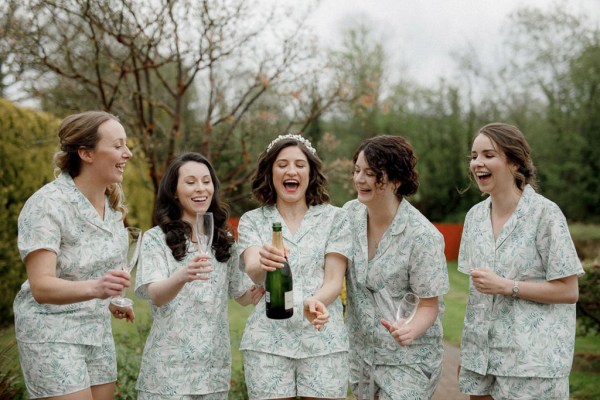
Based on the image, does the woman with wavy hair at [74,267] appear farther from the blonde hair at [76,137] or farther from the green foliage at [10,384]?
the green foliage at [10,384]

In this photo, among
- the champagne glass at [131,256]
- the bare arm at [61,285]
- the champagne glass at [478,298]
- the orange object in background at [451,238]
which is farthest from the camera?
the orange object in background at [451,238]

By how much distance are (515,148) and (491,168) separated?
18cm

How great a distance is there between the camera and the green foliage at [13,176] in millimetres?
8945

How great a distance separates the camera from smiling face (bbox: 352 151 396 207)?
3.85m

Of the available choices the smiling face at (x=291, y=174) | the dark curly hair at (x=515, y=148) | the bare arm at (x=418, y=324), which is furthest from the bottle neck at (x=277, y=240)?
the dark curly hair at (x=515, y=148)

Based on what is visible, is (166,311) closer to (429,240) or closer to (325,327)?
(325,327)

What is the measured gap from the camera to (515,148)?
376 cm

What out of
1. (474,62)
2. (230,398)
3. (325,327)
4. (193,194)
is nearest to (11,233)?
(230,398)

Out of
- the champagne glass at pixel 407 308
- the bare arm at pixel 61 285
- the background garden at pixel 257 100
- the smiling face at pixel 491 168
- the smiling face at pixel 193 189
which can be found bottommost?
the champagne glass at pixel 407 308

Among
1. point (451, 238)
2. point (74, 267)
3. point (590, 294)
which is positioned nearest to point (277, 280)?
point (74, 267)

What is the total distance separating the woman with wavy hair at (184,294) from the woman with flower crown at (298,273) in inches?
6.7

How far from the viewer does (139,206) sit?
53.6ft

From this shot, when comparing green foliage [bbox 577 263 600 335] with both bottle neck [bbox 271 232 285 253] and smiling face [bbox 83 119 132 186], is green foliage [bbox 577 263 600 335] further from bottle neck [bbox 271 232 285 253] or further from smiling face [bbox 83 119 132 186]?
smiling face [bbox 83 119 132 186]

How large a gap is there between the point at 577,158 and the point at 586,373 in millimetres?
13132
